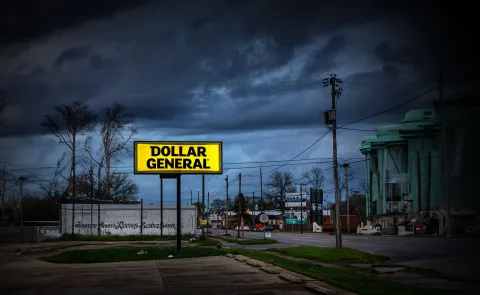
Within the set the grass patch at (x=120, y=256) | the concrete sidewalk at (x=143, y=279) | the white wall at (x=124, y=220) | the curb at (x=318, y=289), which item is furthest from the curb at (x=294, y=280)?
the white wall at (x=124, y=220)

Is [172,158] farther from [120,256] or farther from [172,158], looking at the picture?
[120,256]

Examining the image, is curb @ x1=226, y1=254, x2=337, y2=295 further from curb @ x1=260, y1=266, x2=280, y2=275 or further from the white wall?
the white wall

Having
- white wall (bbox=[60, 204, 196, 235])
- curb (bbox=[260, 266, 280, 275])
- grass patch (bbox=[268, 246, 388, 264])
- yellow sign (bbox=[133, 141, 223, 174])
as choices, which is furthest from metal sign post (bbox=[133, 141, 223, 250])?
white wall (bbox=[60, 204, 196, 235])

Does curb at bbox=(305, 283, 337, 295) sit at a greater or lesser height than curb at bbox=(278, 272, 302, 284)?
greater

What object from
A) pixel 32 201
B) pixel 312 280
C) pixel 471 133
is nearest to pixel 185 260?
pixel 312 280

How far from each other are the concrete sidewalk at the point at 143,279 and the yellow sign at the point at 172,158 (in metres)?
8.56

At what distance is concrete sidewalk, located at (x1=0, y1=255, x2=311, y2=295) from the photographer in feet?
49.4

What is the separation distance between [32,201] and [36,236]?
3.11 meters

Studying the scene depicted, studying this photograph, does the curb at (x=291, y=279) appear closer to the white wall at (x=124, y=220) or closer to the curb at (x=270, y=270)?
the curb at (x=270, y=270)

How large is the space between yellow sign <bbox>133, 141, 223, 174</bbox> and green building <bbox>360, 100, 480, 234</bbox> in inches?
472

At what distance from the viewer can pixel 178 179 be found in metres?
33.7

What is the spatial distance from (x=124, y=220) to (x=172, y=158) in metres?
30.9

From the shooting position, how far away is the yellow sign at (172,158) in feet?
107

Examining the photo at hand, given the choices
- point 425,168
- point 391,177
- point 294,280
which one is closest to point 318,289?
point 294,280
